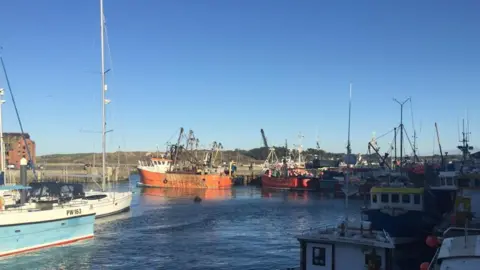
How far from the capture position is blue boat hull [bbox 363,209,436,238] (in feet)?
113

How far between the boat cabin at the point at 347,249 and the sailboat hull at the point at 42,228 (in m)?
→ 21.2

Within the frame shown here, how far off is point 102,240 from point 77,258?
7.46 meters

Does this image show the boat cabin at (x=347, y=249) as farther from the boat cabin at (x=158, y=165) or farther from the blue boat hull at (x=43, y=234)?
the boat cabin at (x=158, y=165)

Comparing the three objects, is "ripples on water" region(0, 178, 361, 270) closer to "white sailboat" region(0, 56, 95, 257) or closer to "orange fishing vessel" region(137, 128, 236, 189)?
"white sailboat" region(0, 56, 95, 257)

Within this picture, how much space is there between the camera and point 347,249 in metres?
21.2

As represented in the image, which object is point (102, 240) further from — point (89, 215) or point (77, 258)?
point (77, 258)

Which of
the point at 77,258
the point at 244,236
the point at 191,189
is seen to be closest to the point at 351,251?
the point at 77,258

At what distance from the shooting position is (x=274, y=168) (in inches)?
6048

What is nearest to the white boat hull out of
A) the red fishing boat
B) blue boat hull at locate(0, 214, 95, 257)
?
blue boat hull at locate(0, 214, 95, 257)

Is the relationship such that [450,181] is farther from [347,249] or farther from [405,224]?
[347,249]

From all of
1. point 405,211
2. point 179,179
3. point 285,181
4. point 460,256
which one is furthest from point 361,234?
point 179,179

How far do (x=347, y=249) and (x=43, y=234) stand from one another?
2415 centimetres

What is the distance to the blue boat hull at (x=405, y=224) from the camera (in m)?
34.4

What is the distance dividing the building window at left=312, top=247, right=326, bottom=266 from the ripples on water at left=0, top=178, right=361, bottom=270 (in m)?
10.3
